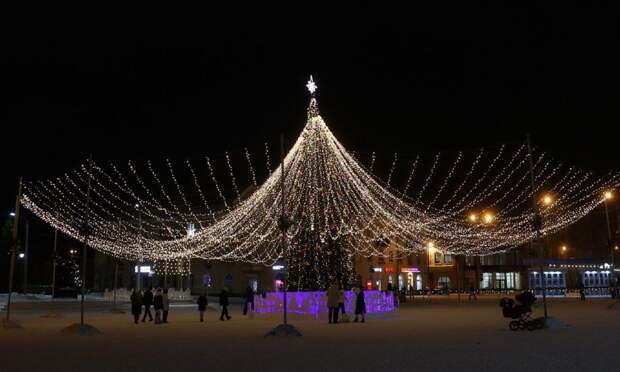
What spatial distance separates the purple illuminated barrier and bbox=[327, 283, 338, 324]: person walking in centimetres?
195

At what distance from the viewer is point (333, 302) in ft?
74.7

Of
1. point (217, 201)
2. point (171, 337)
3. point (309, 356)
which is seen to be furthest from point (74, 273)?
point (309, 356)

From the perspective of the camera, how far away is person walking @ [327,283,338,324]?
73.9 ft

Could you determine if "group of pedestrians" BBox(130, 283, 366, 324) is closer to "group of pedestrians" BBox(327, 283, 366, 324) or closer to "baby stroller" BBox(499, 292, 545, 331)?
"group of pedestrians" BBox(327, 283, 366, 324)

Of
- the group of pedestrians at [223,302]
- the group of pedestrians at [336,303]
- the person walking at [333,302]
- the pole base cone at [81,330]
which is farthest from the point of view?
the group of pedestrians at [223,302]

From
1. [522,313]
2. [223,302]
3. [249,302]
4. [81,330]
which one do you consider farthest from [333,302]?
[81,330]

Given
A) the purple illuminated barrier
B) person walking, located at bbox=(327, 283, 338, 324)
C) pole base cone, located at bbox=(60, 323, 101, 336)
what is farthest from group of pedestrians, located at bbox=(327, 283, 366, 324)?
pole base cone, located at bbox=(60, 323, 101, 336)

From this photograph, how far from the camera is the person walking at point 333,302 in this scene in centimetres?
2252

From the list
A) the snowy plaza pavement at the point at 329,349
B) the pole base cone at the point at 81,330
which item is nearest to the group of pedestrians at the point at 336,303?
the snowy plaza pavement at the point at 329,349

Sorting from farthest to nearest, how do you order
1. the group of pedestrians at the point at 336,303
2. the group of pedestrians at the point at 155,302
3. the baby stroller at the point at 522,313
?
the group of pedestrians at the point at 155,302 < the group of pedestrians at the point at 336,303 < the baby stroller at the point at 522,313

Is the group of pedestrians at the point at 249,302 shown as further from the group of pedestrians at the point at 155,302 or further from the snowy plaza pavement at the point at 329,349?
the snowy plaza pavement at the point at 329,349

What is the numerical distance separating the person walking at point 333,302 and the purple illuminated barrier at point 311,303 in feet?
6.41

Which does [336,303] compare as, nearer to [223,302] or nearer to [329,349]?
[223,302]

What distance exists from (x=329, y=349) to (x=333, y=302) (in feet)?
28.3
